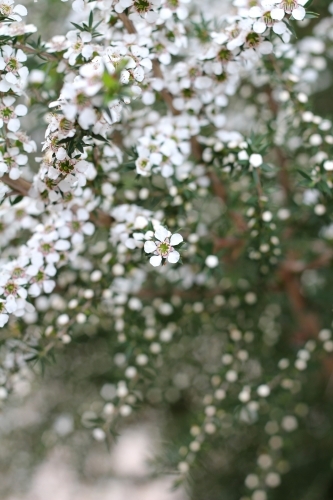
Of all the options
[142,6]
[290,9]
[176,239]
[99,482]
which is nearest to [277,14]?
[290,9]

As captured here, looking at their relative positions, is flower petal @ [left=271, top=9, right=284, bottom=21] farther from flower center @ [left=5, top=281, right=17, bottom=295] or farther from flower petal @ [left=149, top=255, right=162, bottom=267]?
flower center @ [left=5, top=281, right=17, bottom=295]

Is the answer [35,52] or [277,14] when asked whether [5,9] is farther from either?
[277,14]

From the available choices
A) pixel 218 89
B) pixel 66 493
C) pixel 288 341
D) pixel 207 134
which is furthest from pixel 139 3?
pixel 66 493

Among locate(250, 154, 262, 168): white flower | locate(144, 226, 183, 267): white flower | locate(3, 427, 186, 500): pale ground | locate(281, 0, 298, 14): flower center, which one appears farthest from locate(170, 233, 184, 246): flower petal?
locate(3, 427, 186, 500): pale ground

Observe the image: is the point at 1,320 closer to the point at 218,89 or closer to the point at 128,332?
the point at 128,332

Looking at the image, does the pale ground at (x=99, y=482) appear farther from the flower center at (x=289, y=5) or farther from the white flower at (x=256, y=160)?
the flower center at (x=289, y=5)

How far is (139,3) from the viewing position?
0.74 meters

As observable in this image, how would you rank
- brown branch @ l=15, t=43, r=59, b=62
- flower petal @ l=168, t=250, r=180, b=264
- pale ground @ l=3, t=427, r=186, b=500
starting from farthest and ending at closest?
pale ground @ l=3, t=427, r=186, b=500
brown branch @ l=15, t=43, r=59, b=62
flower petal @ l=168, t=250, r=180, b=264

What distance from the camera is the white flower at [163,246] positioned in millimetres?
686

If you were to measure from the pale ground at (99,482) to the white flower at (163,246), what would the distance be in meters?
0.90

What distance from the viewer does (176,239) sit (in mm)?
688

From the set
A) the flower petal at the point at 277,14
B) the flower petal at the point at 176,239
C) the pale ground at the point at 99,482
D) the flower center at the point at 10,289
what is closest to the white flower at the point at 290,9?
the flower petal at the point at 277,14

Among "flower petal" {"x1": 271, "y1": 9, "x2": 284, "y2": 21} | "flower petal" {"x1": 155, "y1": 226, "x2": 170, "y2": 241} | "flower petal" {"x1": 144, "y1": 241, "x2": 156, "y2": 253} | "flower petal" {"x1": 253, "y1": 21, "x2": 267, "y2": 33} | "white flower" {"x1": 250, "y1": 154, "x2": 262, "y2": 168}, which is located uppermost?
"flower petal" {"x1": 271, "y1": 9, "x2": 284, "y2": 21}

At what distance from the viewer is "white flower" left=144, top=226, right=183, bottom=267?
2.25ft
